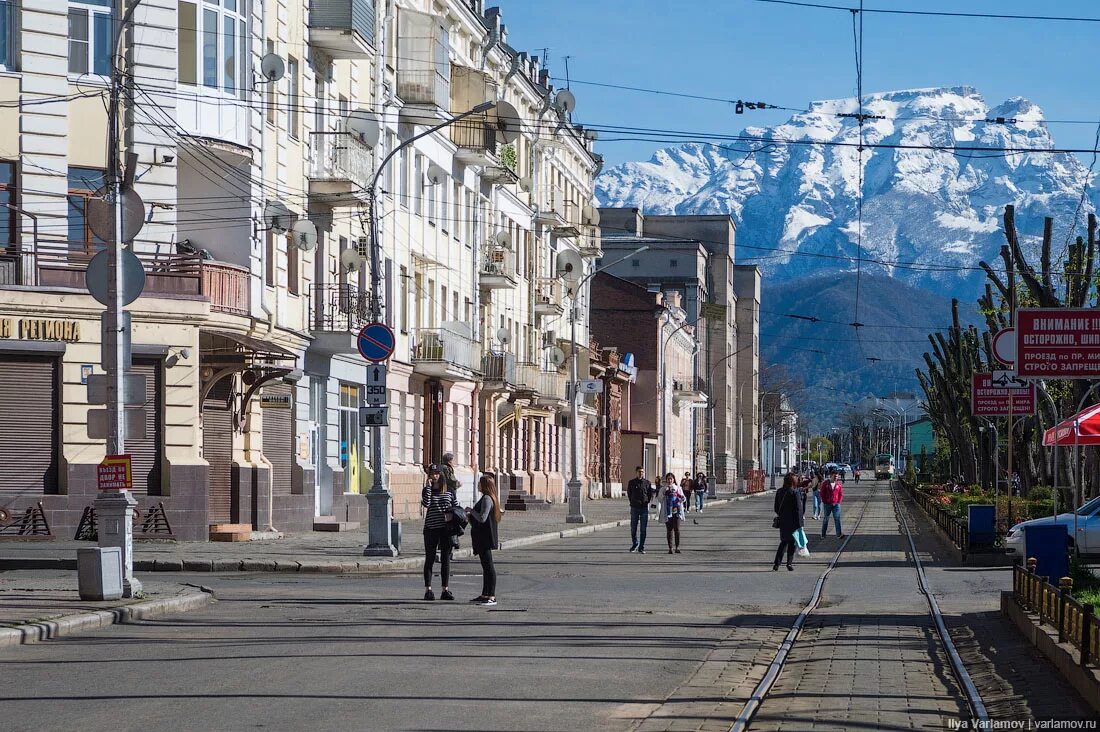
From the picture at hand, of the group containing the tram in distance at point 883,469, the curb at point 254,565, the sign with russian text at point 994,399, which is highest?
the sign with russian text at point 994,399

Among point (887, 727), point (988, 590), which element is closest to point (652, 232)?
point (988, 590)

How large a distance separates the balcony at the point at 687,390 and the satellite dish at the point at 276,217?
70.1 meters

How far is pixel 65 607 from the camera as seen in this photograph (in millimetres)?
18125

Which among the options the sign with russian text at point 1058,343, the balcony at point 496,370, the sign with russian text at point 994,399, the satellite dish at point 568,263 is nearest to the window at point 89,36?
the sign with russian text at point 994,399

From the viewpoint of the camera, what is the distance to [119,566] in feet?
63.2

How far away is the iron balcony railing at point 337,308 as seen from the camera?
38.7 metres

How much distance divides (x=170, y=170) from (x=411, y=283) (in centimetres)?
1638

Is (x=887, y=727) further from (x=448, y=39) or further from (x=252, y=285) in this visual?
(x=448, y=39)

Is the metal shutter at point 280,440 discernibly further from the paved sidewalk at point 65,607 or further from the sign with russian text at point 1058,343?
the sign with russian text at point 1058,343

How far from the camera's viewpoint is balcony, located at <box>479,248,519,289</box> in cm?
5662

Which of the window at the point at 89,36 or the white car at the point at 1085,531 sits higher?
the window at the point at 89,36

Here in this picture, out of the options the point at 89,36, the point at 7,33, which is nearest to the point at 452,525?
the point at 89,36

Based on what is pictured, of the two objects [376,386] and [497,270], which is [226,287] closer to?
[376,386]

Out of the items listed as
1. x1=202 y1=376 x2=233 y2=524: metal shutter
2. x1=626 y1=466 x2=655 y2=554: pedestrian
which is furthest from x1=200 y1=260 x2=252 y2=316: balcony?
x1=626 y1=466 x2=655 y2=554: pedestrian
